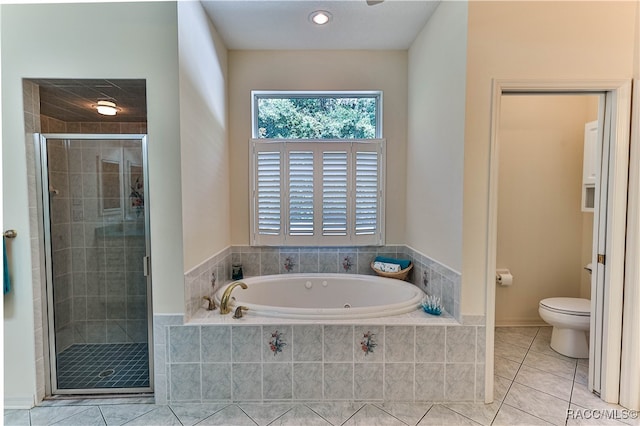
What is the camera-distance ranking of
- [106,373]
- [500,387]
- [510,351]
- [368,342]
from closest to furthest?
[368,342] → [500,387] → [106,373] → [510,351]

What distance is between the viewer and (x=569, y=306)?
7.73 ft

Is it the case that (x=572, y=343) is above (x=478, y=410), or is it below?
above

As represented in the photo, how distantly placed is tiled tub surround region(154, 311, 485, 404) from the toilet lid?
1002 millimetres

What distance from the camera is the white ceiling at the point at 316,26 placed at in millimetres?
2107

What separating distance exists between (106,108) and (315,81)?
5.49 feet

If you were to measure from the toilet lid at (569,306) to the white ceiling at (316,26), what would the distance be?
2422 millimetres

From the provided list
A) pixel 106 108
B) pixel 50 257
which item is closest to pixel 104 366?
pixel 50 257

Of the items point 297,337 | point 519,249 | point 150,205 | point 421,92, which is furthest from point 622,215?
point 150,205

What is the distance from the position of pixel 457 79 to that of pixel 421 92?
22.8 inches

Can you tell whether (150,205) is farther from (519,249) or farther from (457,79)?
(519,249)

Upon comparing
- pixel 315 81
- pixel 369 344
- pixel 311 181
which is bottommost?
pixel 369 344

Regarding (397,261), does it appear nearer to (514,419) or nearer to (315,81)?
(514,419)

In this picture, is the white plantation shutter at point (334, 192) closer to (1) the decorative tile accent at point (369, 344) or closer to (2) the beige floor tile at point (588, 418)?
(1) the decorative tile accent at point (369, 344)

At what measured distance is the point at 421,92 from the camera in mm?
2424
